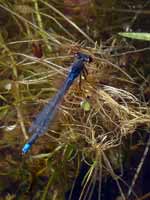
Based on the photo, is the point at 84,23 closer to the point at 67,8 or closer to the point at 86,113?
the point at 67,8

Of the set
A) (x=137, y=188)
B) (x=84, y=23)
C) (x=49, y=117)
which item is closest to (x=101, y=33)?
(x=84, y=23)

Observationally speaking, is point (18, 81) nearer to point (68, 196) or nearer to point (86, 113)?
point (86, 113)

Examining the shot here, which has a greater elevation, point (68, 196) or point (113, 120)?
point (113, 120)

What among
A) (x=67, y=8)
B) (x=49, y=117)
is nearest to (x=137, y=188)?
(x=49, y=117)

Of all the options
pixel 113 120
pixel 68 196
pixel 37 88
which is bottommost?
pixel 68 196

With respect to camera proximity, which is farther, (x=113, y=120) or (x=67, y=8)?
(x=67, y=8)

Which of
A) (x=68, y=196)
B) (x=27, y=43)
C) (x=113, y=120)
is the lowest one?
(x=68, y=196)
